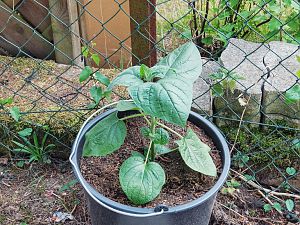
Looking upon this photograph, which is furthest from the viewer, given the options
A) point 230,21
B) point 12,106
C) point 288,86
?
point 230,21

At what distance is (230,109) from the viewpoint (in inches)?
78.5

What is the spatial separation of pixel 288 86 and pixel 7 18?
4.08 ft

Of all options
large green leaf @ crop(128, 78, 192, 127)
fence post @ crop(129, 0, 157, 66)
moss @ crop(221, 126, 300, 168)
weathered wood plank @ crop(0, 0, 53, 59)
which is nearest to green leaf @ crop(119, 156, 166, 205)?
large green leaf @ crop(128, 78, 192, 127)

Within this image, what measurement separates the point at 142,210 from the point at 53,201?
69 cm

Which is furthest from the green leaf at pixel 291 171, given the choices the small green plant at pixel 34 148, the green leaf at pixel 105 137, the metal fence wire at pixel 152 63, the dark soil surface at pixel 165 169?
the small green plant at pixel 34 148

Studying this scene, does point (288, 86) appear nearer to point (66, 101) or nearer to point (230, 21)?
point (230, 21)

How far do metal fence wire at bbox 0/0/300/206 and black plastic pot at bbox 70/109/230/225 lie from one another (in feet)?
1.27

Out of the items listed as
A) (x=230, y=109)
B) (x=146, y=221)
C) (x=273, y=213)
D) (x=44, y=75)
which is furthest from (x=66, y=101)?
(x=273, y=213)

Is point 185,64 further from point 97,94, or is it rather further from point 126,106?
point 97,94

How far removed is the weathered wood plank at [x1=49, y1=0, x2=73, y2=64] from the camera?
210cm

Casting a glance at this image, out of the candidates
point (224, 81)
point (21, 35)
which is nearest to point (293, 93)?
point (224, 81)

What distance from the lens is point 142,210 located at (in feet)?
4.81

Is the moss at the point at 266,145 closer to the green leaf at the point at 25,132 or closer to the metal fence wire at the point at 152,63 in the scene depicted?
the metal fence wire at the point at 152,63

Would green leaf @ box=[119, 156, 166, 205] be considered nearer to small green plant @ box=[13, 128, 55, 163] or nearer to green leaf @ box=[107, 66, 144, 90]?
green leaf @ box=[107, 66, 144, 90]
